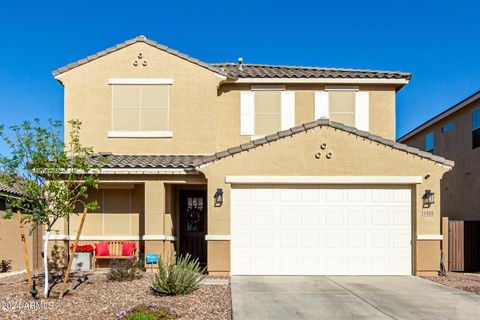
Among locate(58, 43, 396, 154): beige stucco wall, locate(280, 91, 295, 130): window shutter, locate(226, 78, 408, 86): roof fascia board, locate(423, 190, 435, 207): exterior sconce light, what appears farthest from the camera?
locate(280, 91, 295, 130): window shutter

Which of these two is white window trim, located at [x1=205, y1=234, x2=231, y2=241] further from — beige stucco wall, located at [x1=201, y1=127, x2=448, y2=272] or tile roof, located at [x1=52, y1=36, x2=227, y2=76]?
tile roof, located at [x1=52, y1=36, x2=227, y2=76]

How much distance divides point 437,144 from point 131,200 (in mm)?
16133

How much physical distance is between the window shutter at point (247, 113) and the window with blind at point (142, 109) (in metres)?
2.60

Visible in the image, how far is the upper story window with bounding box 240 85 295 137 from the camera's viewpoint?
15.9 metres

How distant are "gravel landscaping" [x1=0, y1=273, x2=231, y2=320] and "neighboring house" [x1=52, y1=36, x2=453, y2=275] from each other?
2470 mm

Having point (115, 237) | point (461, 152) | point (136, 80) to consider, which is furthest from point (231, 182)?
point (461, 152)

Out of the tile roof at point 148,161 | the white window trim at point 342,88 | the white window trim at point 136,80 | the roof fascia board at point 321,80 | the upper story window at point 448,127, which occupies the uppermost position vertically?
the roof fascia board at point 321,80

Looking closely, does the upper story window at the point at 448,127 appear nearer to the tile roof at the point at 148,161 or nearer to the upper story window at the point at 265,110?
the upper story window at the point at 265,110

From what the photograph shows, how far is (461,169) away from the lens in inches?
797

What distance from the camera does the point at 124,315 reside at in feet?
26.2

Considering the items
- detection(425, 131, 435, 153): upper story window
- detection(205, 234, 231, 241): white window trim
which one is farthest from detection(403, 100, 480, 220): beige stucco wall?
detection(205, 234, 231, 241): white window trim

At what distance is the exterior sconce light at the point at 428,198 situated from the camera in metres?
12.9

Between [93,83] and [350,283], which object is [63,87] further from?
[350,283]

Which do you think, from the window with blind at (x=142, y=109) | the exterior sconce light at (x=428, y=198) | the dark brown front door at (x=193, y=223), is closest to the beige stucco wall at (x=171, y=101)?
the window with blind at (x=142, y=109)
